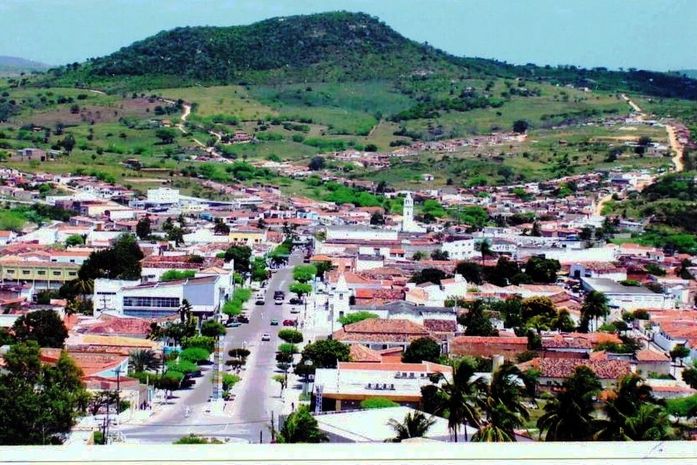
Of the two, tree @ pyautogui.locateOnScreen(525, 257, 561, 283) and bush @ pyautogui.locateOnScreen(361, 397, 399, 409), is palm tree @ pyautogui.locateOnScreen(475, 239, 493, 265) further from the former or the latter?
bush @ pyautogui.locateOnScreen(361, 397, 399, 409)

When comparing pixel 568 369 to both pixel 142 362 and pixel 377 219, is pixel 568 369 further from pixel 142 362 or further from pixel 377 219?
pixel 377 219

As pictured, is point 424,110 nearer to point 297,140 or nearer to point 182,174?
point 297,140

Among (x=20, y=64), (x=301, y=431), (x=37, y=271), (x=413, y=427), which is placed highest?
(x=20, y=64)

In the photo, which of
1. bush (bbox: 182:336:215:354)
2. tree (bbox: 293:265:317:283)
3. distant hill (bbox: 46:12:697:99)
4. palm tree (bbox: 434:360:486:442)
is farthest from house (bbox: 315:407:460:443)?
distant hill (bbox: 46:12:697:99)

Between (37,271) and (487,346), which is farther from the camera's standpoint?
(37,271)

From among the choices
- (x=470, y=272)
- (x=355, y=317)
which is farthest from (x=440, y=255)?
(x=355, y=317)

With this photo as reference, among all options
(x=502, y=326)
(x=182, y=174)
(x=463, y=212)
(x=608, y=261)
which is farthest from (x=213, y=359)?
(x=182, y=174)

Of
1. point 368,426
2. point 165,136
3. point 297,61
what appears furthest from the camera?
point 297,61

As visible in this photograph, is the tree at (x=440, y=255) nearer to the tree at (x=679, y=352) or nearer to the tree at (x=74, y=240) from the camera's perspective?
the tree at (x=74, y=240)
